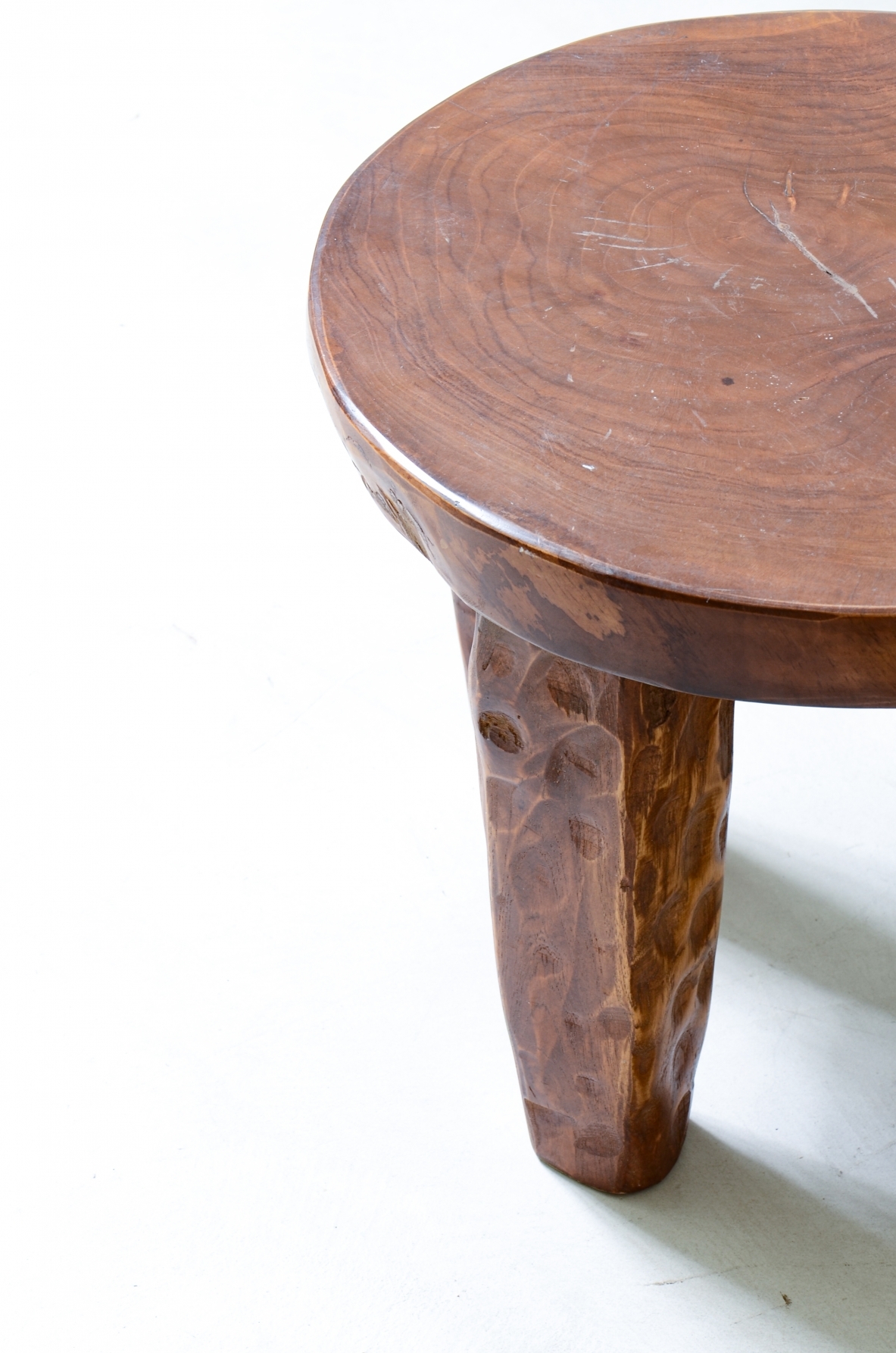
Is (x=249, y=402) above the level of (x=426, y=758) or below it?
above

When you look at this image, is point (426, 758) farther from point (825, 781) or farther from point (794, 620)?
point (794, 620)

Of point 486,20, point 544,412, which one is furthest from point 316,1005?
point 486,20

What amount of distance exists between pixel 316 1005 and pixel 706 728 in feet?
1.56

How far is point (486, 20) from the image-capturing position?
2.49 metres

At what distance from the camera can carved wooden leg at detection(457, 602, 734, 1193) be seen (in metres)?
0.77

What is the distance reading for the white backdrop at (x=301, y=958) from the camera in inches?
37.1

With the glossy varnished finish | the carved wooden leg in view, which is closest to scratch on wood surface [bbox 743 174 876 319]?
the glossy varnished finish

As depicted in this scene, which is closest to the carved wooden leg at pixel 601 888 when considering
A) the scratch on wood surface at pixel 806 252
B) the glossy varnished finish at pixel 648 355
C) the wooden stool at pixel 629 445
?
the wooden stool at pixel 629 445

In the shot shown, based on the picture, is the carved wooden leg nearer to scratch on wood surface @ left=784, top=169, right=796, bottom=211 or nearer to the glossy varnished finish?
the glossy varnished finish

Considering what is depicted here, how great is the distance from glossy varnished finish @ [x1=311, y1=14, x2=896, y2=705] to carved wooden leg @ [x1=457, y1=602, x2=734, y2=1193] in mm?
124

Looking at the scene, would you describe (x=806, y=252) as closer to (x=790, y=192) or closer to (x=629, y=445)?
(x=790, y=192)

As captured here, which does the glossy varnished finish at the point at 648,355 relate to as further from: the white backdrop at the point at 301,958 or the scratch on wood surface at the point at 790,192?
the white backdrop at the point at 301,958

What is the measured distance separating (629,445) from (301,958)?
2.17ft

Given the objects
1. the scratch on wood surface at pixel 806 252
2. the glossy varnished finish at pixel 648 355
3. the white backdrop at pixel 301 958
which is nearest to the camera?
the glossy varnished finish at pixel 648 355
